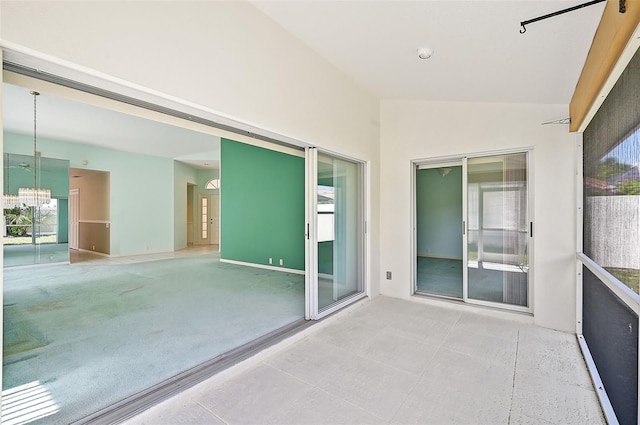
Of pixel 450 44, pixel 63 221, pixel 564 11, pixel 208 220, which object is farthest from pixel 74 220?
pixel 564 11

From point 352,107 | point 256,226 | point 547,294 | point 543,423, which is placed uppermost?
point 352,107

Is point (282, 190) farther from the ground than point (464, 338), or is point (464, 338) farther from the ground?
point (282, 190)

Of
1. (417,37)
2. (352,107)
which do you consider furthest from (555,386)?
(352,107)

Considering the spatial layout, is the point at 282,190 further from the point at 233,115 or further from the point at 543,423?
the point at 543,423

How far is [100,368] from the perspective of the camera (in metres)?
2.41

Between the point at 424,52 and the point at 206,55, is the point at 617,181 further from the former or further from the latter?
the point at 206,55

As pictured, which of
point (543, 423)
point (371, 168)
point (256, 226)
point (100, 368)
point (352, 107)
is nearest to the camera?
point (543, 423)

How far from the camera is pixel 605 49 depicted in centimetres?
181

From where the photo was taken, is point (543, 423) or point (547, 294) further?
point (547, 294)

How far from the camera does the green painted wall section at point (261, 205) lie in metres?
6.41

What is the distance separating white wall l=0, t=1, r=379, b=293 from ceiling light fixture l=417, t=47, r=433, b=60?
3.63 feet

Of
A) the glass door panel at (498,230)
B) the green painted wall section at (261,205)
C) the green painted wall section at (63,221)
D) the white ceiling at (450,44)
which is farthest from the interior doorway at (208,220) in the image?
the glass door panel at (498,230)

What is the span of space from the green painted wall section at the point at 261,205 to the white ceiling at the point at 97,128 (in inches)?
43.3

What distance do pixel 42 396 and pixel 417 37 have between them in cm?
406
